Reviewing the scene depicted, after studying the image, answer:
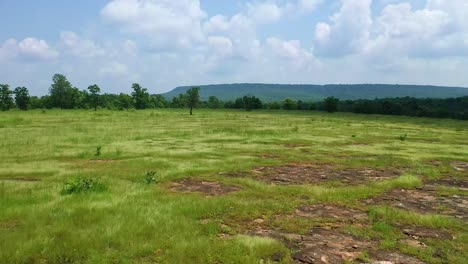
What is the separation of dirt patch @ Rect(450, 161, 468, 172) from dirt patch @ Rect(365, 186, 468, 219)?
854 centimetres

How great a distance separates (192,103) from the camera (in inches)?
5394

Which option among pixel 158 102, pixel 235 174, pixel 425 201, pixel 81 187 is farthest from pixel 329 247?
pixel 158 102

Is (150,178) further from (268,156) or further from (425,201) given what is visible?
(268,156)

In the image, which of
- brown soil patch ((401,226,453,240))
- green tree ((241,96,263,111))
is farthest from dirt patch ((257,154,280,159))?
green tree ((241,96,263,111))

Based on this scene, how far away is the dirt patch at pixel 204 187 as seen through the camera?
17.5m

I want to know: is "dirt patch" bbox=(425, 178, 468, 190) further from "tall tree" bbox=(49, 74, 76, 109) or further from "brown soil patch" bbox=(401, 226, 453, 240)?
"tall tree" bbox=(49, 74, 76, 109)

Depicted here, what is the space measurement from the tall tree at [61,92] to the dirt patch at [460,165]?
479ft

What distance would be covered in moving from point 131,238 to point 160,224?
4.31 feet

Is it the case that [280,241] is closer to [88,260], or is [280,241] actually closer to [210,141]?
[88,260]

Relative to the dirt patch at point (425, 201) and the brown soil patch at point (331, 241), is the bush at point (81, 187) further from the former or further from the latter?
the dirt patch at point (425, 201)

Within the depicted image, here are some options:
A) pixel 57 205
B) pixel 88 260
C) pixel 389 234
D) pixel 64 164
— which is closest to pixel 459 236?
pixel 389 234

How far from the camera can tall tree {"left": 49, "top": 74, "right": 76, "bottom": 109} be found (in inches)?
5999

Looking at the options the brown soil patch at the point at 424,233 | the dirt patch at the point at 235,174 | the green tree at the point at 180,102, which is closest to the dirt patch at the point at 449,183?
the brown soil patch at the point at 424,233

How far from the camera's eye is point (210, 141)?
40344 mm
